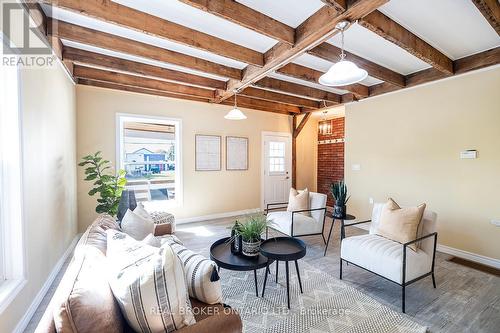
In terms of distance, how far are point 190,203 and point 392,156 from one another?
3.96 meters

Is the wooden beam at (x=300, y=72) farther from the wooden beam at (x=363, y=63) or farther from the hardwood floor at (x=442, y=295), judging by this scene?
the hardwood floor at (x=442, y=295)

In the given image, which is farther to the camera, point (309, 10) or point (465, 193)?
point (465, 193)

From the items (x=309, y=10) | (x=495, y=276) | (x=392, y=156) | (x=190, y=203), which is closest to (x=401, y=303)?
(x=495, y=276)

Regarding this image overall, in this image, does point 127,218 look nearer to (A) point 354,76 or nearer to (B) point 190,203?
(A) point 354,76

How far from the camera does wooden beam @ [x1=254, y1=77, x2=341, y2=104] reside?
3.90 m

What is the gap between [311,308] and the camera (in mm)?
2092

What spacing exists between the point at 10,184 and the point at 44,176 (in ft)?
2.02

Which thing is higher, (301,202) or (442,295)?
(301,202)

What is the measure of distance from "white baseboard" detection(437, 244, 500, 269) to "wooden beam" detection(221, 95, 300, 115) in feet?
13.3

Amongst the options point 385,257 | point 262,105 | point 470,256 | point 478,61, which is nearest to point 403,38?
point 478,61

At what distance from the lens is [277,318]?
1963 millimetres

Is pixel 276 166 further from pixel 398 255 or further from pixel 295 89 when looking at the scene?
pixel 398 255

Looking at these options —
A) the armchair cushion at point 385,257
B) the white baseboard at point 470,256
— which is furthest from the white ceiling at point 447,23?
the white baseboard at point 470,256

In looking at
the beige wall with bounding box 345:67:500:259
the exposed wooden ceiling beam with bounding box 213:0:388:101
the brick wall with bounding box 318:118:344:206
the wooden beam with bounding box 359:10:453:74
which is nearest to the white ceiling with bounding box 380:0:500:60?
the wooden beam with bounding box 359:10:453:74
